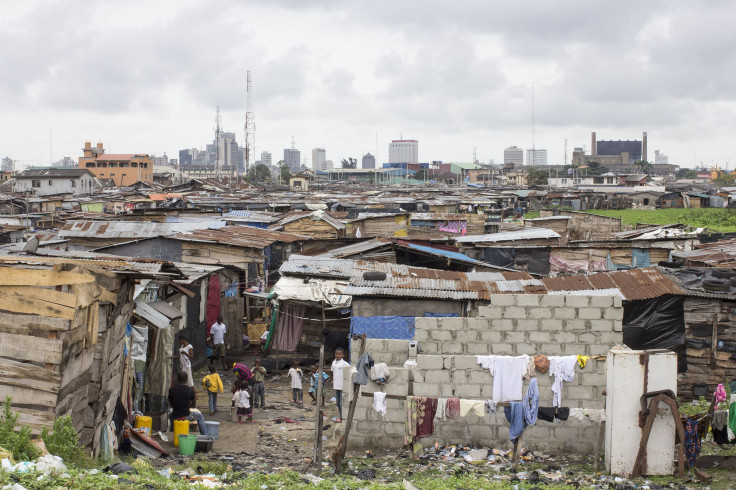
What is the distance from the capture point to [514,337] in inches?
430

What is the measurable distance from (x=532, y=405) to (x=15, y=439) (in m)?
5.63

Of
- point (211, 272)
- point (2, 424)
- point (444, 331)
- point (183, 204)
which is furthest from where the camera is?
point (183, 204)

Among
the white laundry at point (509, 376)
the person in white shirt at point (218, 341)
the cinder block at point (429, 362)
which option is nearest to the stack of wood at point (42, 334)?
the cinder block at point (429, 362)

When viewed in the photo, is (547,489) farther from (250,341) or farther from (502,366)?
(250,341)

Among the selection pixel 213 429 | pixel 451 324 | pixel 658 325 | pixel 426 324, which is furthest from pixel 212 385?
pixel 658 325

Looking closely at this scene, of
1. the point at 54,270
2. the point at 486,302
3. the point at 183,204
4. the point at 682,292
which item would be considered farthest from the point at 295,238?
the point at 183,204

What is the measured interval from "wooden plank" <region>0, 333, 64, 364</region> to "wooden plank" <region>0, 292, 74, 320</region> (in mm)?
236

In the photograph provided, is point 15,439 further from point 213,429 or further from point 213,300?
point 213,300

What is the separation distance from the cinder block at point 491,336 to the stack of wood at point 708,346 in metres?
4.30

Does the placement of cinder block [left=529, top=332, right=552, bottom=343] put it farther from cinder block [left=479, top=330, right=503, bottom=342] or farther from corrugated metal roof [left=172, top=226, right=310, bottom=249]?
corrugated metal roof [left=172, top=226, right=310, bottom=249]

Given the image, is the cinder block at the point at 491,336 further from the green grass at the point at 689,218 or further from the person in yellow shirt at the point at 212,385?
the green grass at the point at 689,218

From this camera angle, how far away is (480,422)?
10312 mm

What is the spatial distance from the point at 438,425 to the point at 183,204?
3379cm

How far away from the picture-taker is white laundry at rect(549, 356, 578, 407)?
10164 millimetres
